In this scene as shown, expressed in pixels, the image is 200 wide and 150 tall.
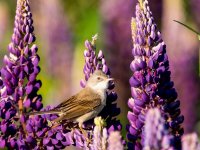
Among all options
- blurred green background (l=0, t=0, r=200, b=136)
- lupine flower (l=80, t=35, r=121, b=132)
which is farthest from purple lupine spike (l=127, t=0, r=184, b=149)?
blurred green background (l=0, t=0, r=200, b=136)

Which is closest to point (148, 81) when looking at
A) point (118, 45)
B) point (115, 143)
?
point (115, 143)

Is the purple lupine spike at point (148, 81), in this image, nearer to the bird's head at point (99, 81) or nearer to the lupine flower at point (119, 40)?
the bird's head at point (99, 81)

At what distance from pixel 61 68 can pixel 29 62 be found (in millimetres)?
5454

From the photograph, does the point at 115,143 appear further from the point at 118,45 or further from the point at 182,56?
the point at 118,45

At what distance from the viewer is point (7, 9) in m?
17.5

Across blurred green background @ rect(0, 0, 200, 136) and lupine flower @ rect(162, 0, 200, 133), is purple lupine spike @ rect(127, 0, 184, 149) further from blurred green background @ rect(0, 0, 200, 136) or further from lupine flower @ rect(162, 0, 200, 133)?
lupine flower @ rect(162, 0, 200, 133)

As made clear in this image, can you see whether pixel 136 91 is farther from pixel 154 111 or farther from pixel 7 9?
pixel 7 9

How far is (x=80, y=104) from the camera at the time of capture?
895 centimetres

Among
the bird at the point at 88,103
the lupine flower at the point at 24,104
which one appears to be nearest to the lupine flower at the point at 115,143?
the lupine flower at the point at 24,104

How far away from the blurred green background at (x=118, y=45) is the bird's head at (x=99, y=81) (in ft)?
11.4

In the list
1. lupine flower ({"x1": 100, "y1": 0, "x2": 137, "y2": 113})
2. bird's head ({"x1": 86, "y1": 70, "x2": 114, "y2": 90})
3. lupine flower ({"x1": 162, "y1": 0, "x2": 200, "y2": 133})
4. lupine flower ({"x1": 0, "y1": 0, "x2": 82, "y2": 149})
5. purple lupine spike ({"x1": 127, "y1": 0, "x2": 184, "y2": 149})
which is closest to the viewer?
purple lupine spike ({"x1": 127, "y1": 0, "x2": 184, "y2": 149})

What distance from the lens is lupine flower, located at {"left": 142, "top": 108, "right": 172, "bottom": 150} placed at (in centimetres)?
500

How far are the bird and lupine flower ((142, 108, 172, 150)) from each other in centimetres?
318

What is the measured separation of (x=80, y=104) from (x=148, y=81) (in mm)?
1325
